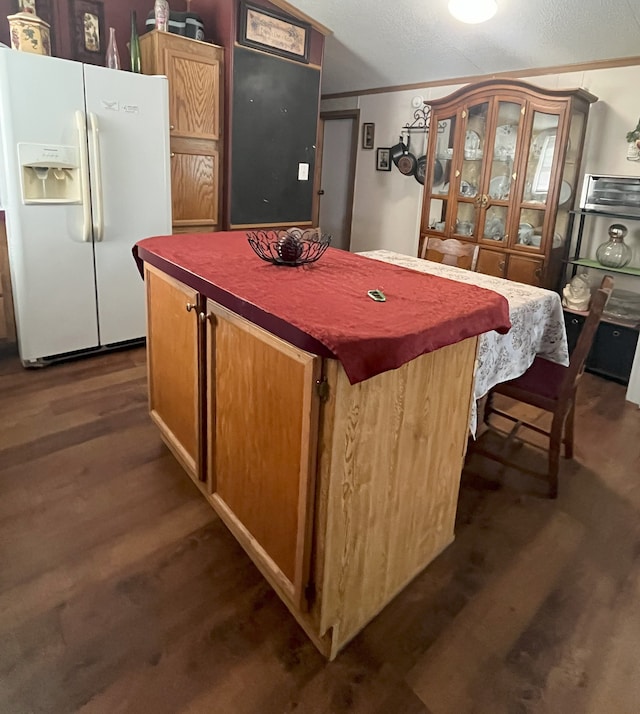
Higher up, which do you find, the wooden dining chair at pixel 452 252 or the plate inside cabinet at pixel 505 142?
the plate inside cabinet at pixel 505 142

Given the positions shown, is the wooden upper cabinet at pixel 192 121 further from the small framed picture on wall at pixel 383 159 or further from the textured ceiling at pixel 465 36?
the small framed picture on wall at pixel 383 159

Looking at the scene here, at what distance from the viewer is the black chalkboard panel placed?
12.3 feet

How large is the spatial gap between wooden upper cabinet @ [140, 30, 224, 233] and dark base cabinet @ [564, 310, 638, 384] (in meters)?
2.67

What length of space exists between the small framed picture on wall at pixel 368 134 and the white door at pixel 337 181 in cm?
24

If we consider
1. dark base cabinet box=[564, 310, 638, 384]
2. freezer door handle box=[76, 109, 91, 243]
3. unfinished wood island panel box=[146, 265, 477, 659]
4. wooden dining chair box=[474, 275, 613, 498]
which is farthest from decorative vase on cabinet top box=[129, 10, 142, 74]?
dark base cabinet box=[564, 310, 638, 384]

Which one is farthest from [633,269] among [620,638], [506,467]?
[620,638]

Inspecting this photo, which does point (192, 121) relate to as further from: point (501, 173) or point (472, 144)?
point (501, 173)

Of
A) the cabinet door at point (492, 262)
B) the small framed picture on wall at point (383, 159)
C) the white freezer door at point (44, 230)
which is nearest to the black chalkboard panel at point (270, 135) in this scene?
the small framed picture on wall at point (383, 159)

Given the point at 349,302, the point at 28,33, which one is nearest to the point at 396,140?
the point at 28,33

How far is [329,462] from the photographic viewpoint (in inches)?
49.9

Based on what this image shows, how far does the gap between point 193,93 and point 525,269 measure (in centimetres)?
256

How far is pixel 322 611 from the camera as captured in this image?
4.61ft

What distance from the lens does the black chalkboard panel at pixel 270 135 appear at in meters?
3.75

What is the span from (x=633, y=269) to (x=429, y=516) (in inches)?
106
